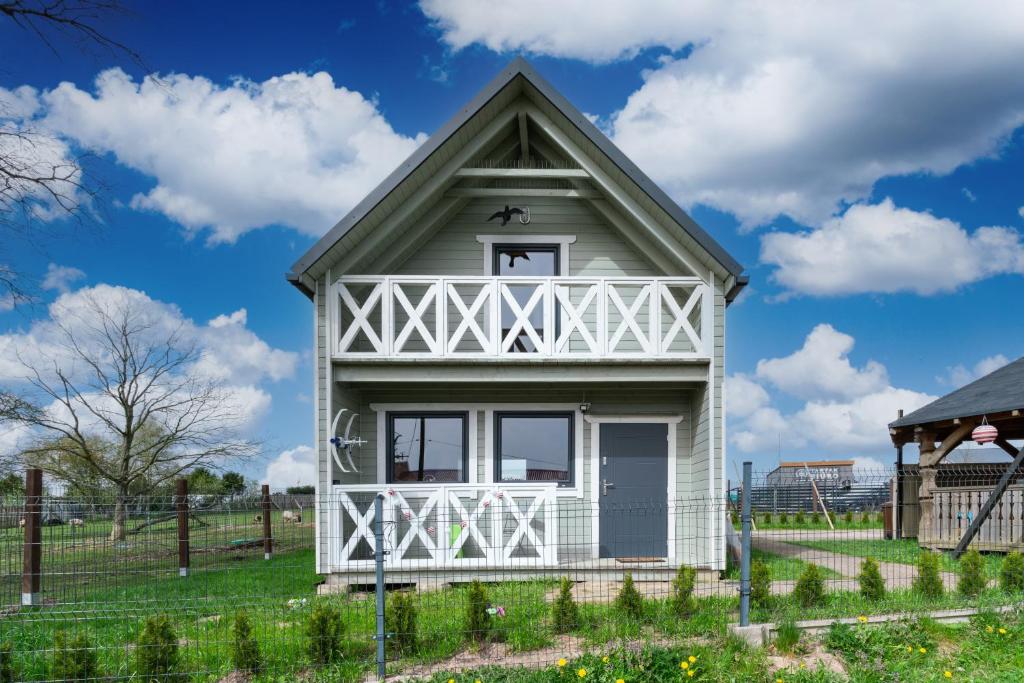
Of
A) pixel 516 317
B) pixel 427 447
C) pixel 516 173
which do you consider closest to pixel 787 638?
pixel 516 317

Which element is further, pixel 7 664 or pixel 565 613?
pixel 565 613

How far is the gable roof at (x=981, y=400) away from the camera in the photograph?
15273 millimetres

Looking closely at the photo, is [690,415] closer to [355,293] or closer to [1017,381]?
[355,293]

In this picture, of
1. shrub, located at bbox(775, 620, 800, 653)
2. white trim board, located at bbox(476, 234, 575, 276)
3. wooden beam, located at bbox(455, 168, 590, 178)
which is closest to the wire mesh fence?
→ shrub, located at bbox(775, 620, 800, 653)

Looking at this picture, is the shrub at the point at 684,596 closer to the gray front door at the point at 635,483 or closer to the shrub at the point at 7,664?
the gray front door at the point at 635,483

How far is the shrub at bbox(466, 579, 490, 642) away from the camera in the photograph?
8453 millimetres

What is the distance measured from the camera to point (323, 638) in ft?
26.7

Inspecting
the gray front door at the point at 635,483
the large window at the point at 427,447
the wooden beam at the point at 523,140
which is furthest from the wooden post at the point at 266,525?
the wooden beam at the point at 523,140

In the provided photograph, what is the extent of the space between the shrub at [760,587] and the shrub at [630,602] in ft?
4.38

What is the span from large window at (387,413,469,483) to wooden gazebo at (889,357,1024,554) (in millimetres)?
8458

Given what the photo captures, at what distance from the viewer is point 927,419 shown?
16688 mm

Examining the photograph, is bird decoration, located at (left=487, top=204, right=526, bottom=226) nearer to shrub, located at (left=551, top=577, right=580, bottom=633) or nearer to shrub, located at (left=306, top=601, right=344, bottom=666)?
shrub, located at (left=551, top=577, right=580, bottom=633)

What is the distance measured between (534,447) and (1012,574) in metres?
7.02

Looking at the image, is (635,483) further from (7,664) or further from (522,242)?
(7,664)
